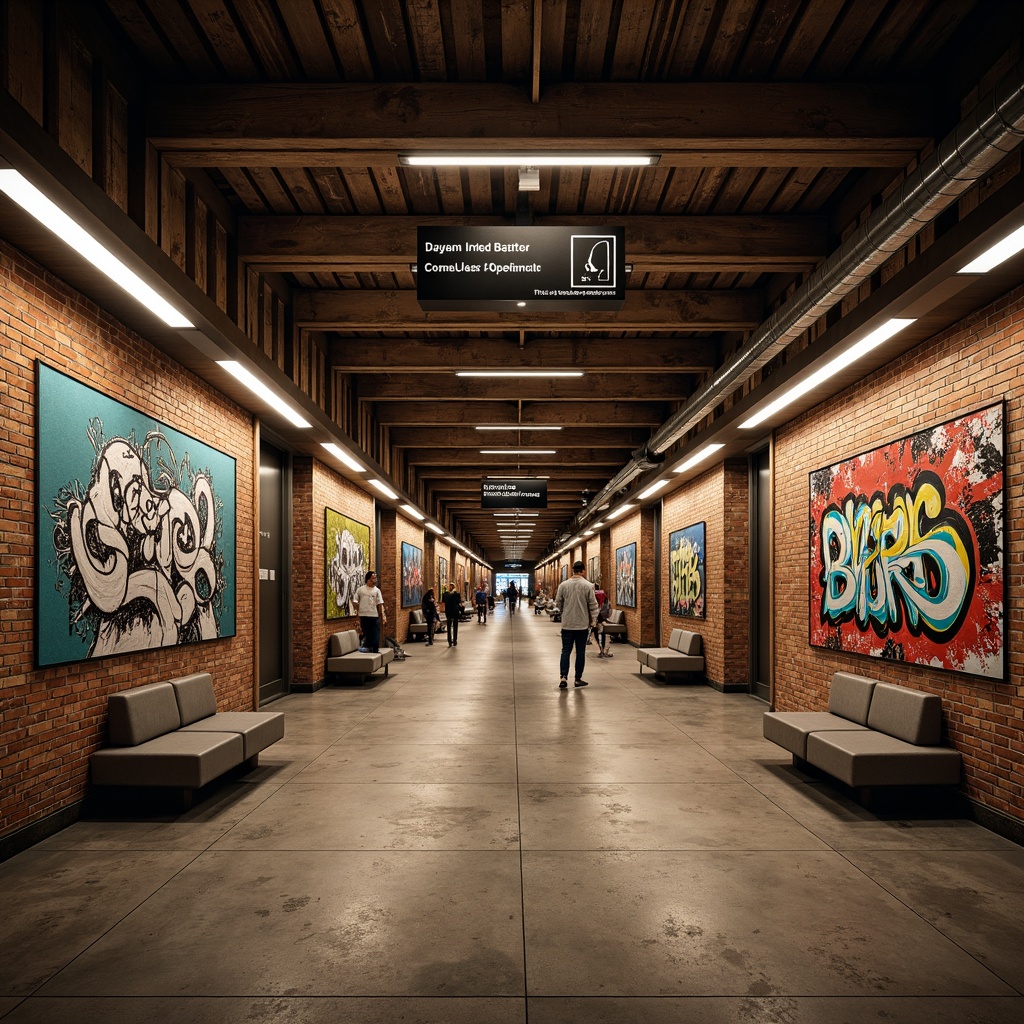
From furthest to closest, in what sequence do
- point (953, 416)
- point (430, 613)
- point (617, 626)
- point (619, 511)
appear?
point (617, 626) < point (430, 613) < point (619, 511) < point (953, 416)

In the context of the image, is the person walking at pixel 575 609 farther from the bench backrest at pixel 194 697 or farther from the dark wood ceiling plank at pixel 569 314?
the bench backrest at pixel 194 697

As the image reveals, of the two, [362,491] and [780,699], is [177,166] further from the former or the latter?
[362,491]

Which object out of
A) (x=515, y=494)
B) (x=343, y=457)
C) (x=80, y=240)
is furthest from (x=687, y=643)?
(x=80, y=240)

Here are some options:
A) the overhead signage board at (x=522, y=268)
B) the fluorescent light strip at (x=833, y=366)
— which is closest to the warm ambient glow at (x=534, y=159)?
the overhead signage board at (x=522, y=268)

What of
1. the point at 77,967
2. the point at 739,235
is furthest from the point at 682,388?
the point at 77,967

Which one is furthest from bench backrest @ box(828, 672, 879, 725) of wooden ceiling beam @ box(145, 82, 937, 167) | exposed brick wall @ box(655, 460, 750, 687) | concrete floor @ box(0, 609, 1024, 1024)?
exposed brick wall @ box(655, 460, 750, 687)

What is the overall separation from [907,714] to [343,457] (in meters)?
7.67

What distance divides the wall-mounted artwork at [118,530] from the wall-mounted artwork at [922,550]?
573 cm

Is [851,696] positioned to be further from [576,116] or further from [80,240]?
[80,240]

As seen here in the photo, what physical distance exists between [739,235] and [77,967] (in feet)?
20.6

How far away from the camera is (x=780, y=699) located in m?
8.52

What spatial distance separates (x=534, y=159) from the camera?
14.3 ft

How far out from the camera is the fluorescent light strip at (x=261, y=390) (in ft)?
20.5

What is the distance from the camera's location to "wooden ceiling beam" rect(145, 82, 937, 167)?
433 cm
